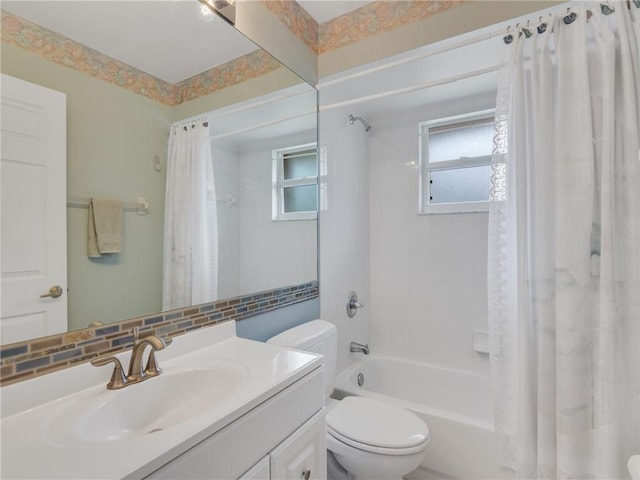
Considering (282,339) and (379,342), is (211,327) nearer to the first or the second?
(282,339)

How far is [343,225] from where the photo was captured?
221 centimetres

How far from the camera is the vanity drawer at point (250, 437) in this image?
0.65m

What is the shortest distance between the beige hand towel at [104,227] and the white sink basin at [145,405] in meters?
0.39

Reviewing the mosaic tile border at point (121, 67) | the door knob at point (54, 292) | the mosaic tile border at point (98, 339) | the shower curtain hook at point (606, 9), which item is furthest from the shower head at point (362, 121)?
the door knob at point (54, 292)

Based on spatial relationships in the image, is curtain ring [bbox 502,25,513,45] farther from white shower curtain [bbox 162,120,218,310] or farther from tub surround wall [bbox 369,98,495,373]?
white shower curtain [bbox 162,120,218,310]

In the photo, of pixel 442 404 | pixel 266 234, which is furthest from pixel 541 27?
pixel 442 404

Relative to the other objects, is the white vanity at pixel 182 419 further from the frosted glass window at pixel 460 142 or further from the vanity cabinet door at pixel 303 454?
the frosted glass window at pixel 460 142

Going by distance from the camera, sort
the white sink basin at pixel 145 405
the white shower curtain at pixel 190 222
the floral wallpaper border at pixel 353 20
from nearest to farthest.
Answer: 1. the white sink basin at pixel 145 405
2. the white shower curtain at pixel 190 222
3. the floral wallpaper border at pixel 353 20

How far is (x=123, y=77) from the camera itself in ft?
3.34

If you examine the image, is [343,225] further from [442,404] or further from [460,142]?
[442,404]

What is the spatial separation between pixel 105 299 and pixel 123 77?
27.4 inches

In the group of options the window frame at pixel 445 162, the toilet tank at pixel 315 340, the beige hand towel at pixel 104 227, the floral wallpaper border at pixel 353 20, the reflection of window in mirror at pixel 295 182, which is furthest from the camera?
the window frame at pixel 445 162

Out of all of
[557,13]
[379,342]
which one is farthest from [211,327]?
[557,13]

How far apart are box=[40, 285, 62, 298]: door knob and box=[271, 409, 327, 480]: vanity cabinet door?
717 mm
